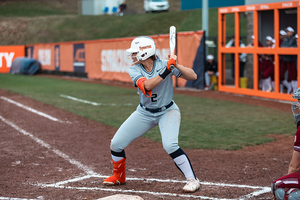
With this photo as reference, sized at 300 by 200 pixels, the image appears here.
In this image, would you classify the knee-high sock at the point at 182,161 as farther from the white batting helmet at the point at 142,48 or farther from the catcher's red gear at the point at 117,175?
the white batting helmet at the point at 142,48

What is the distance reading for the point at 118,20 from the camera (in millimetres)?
46500

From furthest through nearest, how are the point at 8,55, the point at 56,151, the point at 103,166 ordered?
the point at 8,55, the point at 56,151, the point at 103,166

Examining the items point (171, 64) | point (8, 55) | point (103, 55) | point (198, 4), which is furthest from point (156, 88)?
point (198, 4)

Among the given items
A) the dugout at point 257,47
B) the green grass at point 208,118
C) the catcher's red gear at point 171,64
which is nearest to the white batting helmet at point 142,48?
the catcher's red gear at point 171,64

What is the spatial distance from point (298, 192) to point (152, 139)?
4.56 metres

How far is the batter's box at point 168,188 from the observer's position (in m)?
4.71

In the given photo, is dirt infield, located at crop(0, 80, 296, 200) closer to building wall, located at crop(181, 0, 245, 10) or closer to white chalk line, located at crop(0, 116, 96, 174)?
white chalk line, located at crop(0, 116, 96, 174)

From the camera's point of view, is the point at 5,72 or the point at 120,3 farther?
the point at 120,3

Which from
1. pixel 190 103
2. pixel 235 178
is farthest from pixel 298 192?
pixel 190 103

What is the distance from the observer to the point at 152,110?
5004 mm

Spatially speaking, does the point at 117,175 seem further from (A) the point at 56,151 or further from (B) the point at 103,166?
(A) the point at 56,151

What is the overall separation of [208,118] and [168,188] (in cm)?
555

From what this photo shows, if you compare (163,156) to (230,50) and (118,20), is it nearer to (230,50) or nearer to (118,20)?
(230,50)

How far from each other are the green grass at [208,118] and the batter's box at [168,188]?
2242 mm
